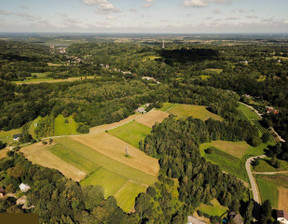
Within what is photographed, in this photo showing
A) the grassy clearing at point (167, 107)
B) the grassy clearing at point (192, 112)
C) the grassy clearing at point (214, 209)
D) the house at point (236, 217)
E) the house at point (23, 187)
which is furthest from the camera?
the grassy clearing at point (167, 107)

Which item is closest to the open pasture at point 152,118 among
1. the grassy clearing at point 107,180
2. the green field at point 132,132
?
the green field at point 132,132

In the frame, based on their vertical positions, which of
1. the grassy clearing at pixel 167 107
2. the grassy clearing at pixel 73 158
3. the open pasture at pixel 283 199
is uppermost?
the grassy clearing at pixel 167 107

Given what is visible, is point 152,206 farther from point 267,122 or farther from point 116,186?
point 267,122

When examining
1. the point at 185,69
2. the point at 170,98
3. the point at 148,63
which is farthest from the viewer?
the point at 148,63

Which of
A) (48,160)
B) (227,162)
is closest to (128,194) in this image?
(48,160)

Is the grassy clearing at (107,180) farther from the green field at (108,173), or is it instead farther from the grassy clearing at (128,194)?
the grassy clearing at (128,194)

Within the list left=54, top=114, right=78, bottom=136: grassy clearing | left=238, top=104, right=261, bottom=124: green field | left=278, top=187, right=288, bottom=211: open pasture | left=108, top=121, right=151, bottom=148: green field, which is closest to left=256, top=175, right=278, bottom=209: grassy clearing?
left=278, top=187, right=288, bottom=211: open pasture

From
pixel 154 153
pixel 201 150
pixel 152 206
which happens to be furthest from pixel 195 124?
pixel 152 206
